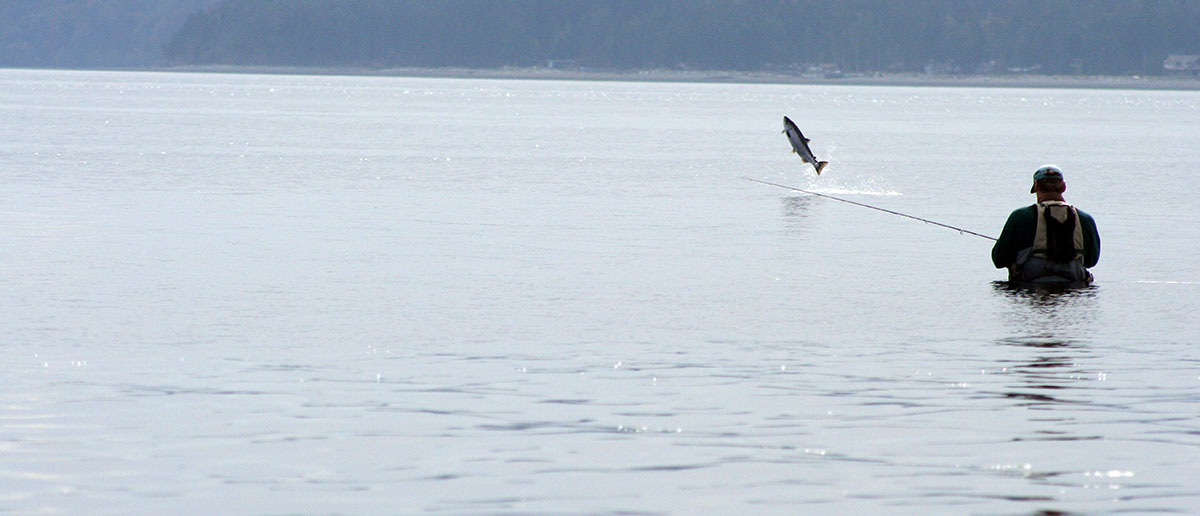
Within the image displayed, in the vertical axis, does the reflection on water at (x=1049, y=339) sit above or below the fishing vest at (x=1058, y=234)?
below

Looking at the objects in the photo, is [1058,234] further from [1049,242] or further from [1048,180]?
[1048,180]

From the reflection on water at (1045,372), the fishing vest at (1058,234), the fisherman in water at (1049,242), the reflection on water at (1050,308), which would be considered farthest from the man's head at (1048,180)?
the reflection on water at (1045,372)

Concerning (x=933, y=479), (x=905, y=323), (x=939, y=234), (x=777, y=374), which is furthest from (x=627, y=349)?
(x=939, y=234)

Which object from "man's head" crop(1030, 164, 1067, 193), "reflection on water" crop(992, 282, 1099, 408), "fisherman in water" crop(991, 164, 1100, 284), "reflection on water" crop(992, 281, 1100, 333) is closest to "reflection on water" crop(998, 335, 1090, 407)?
"reflection on water" crop(992, 282, 1099, 408)

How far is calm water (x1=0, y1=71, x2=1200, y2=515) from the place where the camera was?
9031mm

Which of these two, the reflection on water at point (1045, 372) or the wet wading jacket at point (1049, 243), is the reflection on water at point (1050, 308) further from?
the reflection on water at point (1045, 372)

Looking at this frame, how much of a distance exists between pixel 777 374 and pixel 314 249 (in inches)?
384

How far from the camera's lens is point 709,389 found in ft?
38.9

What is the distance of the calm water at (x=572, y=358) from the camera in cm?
903

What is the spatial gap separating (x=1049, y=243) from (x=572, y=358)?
6.33 meters

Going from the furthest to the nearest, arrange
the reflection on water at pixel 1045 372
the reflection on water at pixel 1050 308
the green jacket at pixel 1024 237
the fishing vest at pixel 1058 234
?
1. the green jacket at pixel 1024 237
2. the fishing vest at pixel 1058 234
3. the reflection on water at pixel 1050 308
4. the reflection on water at pixel 1045 372

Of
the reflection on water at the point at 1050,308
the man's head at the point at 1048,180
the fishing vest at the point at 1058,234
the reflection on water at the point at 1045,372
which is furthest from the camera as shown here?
the fishing vest at the point at 1058,234

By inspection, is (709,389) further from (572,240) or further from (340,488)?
(572,240)

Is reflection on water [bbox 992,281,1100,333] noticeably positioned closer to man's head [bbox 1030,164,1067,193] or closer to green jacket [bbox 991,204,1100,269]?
green jacket [bbox 991,204,1100,269]
